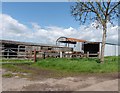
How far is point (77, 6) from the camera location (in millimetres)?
20703

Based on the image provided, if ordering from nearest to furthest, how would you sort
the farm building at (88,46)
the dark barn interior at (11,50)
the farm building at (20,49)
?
1. the dark barn interior at (11,50)
2. the farm building at (20,49)
3. the farm building at (88,46)

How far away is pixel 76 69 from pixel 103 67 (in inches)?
73.2

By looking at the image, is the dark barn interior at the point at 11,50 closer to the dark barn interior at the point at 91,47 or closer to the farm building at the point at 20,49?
the farm building at the point at 20,49

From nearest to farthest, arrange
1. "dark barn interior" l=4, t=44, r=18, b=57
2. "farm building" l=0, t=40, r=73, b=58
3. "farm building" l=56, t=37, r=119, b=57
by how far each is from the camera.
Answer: "dark barn interior" l=4, t=44, r=18, b=57
"farm building" l=0, t=40, r=73, b=58
"farm building" l=56, t=37, r=119, b=57

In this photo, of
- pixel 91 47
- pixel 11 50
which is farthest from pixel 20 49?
pixel 91 47

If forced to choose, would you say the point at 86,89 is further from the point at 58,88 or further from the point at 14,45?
the point at 14,45

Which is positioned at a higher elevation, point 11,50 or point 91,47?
point 91,47

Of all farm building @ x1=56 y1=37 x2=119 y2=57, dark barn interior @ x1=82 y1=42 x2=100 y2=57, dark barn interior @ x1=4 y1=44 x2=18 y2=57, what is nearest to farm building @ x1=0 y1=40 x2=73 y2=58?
dark barn interior @ x1=4 y1=44 x2=18 y2=57

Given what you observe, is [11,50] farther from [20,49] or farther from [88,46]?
[88,46]

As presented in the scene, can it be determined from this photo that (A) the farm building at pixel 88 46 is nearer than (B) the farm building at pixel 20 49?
No

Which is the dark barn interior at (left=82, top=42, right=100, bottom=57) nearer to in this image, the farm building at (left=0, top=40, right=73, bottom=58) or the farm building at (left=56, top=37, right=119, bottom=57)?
the farm building at (left=56, top=37, right=119, bottom=57)

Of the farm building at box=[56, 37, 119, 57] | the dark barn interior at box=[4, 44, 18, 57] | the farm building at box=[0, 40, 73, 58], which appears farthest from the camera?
the farm building at box=[56, 37, 119, 57]

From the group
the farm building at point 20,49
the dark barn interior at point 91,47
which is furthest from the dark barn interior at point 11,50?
the dark barn interior at point 91,47

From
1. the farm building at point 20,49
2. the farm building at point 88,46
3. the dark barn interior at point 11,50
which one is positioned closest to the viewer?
the dark barn interior at point 11,50
